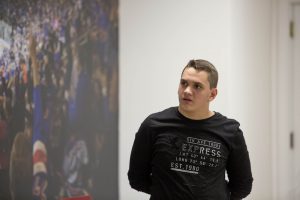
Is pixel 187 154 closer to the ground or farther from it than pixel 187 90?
closer to the ground

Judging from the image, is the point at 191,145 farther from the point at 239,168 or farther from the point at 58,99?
the point at 58,99

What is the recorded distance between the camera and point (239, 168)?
161cm

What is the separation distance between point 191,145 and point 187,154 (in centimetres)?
4

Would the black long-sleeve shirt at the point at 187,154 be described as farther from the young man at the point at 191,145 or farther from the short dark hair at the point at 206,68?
the short dark hair at the point at 206,68

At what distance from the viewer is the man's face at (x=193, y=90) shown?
1477mm

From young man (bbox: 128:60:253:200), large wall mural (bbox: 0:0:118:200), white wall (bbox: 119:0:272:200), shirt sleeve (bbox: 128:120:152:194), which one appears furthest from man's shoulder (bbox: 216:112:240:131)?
large wall mural (bbox: 0:0:118:200)

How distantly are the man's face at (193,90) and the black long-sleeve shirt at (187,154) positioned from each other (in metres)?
0.07

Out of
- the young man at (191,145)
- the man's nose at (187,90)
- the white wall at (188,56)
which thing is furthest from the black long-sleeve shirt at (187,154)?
the white wall at (188,56)

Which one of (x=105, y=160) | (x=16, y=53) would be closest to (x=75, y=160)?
(x=105, y=160)

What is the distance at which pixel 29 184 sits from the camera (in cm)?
193

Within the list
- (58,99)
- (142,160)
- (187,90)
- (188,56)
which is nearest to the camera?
(187,90)

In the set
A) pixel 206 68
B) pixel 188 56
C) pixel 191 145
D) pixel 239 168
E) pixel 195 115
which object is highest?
pixel 188 56

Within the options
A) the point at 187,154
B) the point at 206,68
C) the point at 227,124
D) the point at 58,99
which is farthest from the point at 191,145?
the point at 58,99

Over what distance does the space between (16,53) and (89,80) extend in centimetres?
51
